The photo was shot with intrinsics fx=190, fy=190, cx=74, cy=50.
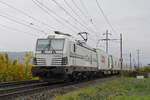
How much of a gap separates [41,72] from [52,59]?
1208 mm

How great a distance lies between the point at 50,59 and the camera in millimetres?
13734

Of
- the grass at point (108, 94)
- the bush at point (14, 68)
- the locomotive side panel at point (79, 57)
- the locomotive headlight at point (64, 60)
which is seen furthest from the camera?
the bush at point (14, 68)

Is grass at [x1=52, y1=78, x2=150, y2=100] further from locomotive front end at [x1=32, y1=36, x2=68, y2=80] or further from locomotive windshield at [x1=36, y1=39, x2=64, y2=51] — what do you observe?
locomotive windshield at [x1=36, y1=39, x2=64, y2=51]

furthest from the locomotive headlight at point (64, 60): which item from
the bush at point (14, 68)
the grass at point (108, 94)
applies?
the bush at point (14, 68)

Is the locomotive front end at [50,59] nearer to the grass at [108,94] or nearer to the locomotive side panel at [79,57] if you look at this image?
the locomotive side panel at [79,57]

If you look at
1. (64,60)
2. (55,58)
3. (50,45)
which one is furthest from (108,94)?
(50,45)

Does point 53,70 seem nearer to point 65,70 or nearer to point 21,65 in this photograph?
point 65,70

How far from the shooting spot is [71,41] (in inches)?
584

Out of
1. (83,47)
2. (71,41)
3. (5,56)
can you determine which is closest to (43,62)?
(71,41)

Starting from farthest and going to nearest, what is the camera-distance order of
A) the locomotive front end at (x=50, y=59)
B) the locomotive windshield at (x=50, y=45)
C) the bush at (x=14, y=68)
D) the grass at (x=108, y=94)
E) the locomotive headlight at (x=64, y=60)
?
the bush at (x=14, y=68) < the locomotive windshield at (x=50, y=45) < the locomotive headlight at (x=64, y=60) < the locomotive front end at (x=50, y=59) < the grass at (x=108, y=94)

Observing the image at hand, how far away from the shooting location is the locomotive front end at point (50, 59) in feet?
43.9

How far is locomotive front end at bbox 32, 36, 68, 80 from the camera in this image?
13.4 metres

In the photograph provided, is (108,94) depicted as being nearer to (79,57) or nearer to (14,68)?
(79,57)

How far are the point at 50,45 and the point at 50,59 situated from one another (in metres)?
1.15
